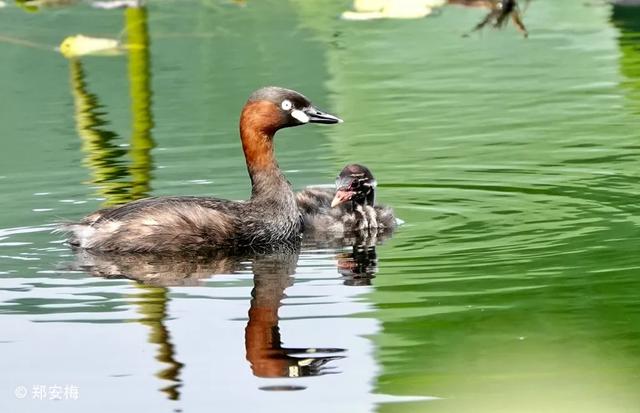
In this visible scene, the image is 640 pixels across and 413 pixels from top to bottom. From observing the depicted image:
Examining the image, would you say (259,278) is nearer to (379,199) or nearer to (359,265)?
(359,265)

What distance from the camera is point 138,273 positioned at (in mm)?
7801

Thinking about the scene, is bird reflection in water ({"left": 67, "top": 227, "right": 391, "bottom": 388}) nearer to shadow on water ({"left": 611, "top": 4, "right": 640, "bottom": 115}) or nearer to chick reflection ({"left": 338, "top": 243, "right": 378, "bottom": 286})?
chick reflection ({"left": 338, "top": 243, "right": 378, "bottom": 286})

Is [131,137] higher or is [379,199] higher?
[379,199]

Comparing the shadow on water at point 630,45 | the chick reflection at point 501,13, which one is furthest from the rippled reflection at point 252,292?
the shadow on water at point 630,45

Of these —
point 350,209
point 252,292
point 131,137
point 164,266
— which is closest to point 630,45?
point 131,137

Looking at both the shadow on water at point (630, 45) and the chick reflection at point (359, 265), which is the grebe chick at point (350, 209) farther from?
the shadow on water at point (630, 45)

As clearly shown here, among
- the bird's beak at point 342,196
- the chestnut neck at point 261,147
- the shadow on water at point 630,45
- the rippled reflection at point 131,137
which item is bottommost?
the shadow on water at point 630,45

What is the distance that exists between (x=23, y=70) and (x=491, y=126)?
17.7 feet

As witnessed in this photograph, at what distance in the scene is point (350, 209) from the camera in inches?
363

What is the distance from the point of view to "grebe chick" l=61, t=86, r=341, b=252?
8430mm

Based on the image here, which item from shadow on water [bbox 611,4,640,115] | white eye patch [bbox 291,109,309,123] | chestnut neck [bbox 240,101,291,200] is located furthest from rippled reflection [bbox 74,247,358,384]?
shadow on water [bbox 611,4,640,115]

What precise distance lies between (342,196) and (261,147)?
52cm

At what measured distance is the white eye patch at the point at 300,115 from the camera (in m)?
9.14

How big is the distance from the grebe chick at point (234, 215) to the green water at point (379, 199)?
269mm
